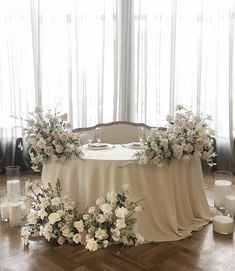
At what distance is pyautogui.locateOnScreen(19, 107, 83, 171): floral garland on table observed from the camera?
293 cm

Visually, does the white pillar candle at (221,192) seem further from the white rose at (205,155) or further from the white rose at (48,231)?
the white rose at (48,231)

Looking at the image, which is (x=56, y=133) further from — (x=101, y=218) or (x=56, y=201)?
(x=101, y=218)

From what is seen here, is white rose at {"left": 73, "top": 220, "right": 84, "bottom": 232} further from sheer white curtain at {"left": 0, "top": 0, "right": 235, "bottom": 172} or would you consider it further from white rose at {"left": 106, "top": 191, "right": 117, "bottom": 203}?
sheer white curtain at {"left": 0, "top": 0, "right": 235, "bottom": 172}

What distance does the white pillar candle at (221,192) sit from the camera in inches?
144

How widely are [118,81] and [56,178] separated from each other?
2.65 m

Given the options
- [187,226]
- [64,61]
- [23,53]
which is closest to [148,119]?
[64,61]

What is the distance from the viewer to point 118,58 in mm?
5324

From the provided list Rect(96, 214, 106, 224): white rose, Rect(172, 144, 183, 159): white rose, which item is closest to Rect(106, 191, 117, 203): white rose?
Rect(96, 214, 106, 224): white rose

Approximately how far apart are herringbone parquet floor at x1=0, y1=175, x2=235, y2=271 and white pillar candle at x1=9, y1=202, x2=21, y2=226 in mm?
308

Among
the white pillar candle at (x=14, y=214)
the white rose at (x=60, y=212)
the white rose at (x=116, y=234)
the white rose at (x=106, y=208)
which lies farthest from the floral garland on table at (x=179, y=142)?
the white pillar candle at (x=14, y=214)

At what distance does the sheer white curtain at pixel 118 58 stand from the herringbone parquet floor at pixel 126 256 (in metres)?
2.58

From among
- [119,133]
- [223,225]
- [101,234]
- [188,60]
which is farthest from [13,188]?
[188,60]

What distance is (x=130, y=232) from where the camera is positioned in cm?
270

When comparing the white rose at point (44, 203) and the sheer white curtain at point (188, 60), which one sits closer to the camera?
the white rose at point (44, 203)
